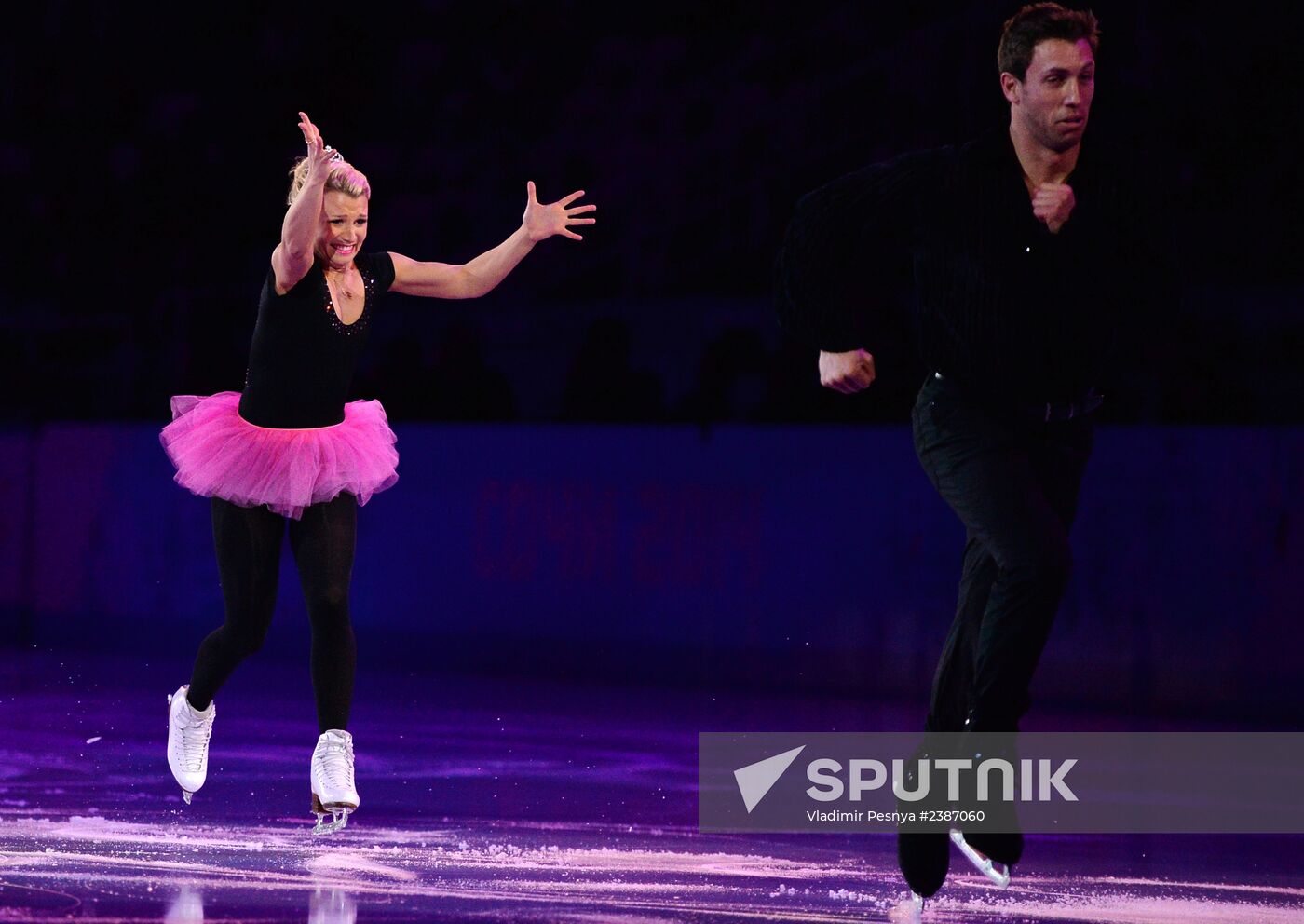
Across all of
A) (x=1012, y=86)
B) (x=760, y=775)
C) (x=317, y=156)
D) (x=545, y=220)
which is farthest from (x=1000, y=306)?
Result: (x=760, y=775)

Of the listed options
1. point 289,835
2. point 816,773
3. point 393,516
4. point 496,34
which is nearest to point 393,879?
point 289,835

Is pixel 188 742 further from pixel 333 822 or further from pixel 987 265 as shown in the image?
pixel 987 265

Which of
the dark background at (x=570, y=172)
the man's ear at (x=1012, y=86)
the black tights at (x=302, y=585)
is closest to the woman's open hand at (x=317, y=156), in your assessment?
the black tights at (x=302, y=585)

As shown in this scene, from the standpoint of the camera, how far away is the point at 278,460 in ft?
18.0

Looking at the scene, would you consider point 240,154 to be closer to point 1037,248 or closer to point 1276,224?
point 1276,224

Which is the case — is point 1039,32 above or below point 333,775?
above

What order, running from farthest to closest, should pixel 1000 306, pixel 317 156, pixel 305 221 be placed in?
pixel 305 221 → pixel 317 156 → pixel 1000 306

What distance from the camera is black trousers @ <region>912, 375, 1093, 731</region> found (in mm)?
4176

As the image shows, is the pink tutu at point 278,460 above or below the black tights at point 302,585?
above

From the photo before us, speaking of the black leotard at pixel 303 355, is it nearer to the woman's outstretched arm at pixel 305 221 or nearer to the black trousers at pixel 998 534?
the woman's outstretched arm at pixel 305 221

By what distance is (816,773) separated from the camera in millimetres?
7160

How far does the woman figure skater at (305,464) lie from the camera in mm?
5367

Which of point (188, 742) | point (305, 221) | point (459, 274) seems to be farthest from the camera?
point (459, 274)

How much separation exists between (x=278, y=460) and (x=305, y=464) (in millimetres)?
90
